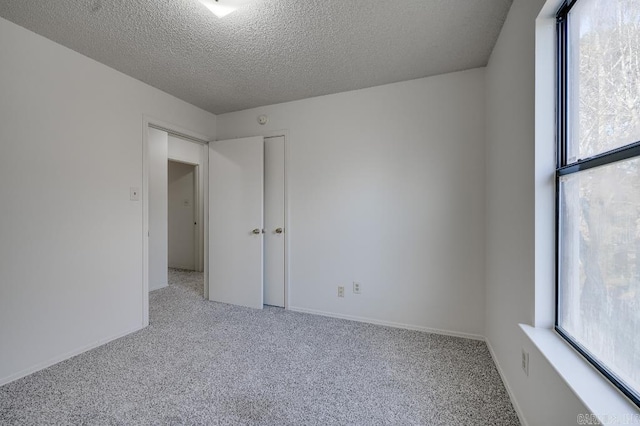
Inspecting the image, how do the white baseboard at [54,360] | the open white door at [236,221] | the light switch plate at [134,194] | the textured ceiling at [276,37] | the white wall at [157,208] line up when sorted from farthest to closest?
the white wall at [157,208] < the open white door at [236,221] < the light switch plate at [134,194] < the white baseboard at [54,360] < the textured ceiling at [276,37]

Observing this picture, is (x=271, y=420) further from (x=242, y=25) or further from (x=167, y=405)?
(x=242, y=25)

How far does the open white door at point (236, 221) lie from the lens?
132 inches

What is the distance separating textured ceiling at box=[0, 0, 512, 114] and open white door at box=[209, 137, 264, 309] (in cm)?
89

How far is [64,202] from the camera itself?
2189 millimetres

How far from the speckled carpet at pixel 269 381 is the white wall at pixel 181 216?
2798mm

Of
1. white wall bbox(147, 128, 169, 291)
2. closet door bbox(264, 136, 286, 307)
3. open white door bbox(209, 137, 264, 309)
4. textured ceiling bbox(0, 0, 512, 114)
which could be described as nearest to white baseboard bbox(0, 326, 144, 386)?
open white door bbox(209, 137, 264, 309)

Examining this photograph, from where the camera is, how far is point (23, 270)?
197 centimetres

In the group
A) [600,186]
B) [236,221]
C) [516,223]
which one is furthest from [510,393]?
[236,221]

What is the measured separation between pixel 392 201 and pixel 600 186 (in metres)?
1.79

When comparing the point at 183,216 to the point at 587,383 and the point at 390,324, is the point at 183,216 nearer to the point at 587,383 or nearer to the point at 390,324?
the point at 390,324

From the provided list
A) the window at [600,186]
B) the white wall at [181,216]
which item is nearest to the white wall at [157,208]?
the white wall at [181,216]

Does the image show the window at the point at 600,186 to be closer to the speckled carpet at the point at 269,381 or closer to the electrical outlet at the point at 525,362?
the electrical outlet at the point at 525,362

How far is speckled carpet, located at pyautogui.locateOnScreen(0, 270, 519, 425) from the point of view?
158 cm

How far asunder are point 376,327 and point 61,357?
2.67m
